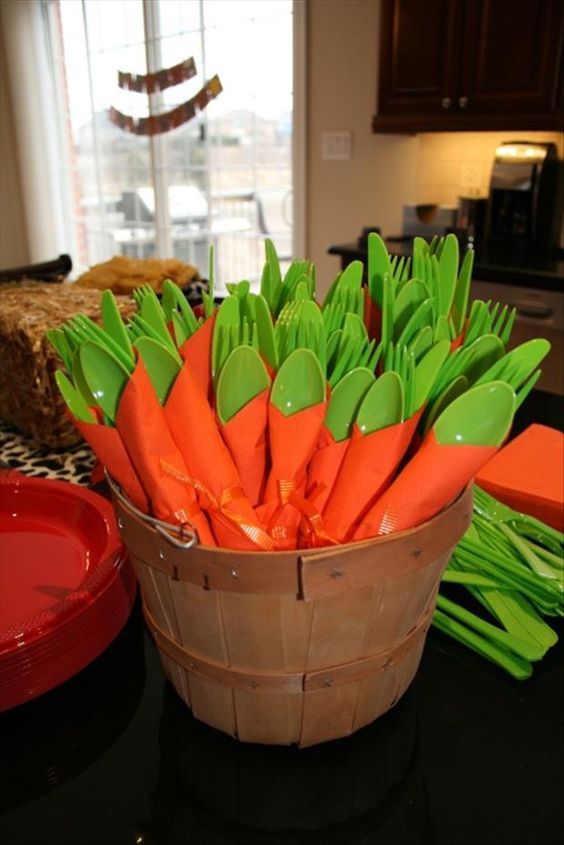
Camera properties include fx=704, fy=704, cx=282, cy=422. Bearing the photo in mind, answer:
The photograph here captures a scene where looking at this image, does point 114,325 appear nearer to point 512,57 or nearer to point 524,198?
point 512,57

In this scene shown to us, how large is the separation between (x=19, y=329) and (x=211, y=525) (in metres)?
0.70

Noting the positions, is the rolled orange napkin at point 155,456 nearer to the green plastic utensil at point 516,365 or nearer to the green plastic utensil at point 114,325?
the green plastic utensil at point 114,325

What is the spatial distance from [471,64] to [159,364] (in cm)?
257

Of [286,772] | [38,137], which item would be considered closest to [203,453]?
[286,772]

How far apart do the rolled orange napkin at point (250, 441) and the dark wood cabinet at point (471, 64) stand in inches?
95.0

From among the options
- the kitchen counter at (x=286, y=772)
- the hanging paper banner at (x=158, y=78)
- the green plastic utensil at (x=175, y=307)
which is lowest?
the kitchen counter at (x=286, y=772)

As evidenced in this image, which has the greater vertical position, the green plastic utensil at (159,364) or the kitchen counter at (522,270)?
the green plastic utensil at (159,364)

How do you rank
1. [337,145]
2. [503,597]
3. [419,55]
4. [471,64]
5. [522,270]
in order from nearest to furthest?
[503,597]
[522,270]
[471,64]
[419,55]
[337,145]

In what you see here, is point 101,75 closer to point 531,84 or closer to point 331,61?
point 331,61

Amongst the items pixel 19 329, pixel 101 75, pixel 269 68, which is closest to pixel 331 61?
pixel 269 68

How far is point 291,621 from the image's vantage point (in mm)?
424

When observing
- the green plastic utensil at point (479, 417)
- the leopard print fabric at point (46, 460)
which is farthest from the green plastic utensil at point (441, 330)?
the leopard print fabric at point (46, 460)

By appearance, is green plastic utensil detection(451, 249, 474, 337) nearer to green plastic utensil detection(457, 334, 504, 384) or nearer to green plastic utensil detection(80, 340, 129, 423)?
green plastic utensil detection(457, 334, 504, 384)

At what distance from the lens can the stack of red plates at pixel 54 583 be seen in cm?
54
